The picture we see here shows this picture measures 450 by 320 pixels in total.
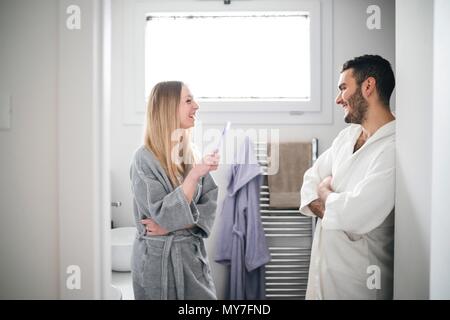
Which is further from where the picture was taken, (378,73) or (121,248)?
(121,248)

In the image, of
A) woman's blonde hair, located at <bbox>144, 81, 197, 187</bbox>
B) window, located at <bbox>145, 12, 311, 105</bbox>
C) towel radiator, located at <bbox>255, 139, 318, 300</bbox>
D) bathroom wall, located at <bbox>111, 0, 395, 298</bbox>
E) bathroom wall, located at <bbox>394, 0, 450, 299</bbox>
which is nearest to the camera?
bathroom wall, located at <bbox>394, 0, 450, 299</bbox>

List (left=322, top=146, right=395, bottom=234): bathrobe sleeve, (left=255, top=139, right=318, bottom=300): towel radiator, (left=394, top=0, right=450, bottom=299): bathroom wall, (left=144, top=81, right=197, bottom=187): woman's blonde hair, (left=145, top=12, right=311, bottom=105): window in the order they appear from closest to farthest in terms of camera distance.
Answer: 1. (left=394, top=0, right=450, bottom=299): bathroom wall
2. (left=322, top=146, right=395, bottom=234): bathrobe sleeve
3. (left=144, top=81, right=197, bottom=187): woman's blonde hair
4. (left=145, top=12, right=311, bottom=105): window
5. (left=255, top=139, right=318, bottom=300): towel radiator

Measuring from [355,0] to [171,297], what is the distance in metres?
1.19

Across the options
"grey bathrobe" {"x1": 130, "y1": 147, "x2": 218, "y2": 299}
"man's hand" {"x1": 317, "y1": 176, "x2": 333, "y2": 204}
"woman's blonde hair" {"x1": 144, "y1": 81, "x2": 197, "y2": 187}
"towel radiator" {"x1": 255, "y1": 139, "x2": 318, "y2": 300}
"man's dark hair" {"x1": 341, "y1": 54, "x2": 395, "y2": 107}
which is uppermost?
"man's dark hair" {"x1": 341, "y1": 54, "x2": 395, "y2": 107}

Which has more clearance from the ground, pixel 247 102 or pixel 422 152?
pixel 247 102

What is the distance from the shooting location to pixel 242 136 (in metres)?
1.38

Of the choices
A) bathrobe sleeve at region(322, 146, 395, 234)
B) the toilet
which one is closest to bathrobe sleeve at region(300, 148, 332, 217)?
bathrobe sleeve at region(322, 146, 395, 234)

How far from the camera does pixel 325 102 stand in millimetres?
1285

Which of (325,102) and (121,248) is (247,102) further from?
(121,248)

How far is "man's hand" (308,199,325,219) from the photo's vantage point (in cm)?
91

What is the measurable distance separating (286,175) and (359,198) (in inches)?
25.5

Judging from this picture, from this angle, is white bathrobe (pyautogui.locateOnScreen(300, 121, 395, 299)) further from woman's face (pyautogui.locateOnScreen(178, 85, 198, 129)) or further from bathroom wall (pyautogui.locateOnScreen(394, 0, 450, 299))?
woman's face (pyautogui.locateOnScreen(178, 85, 198, 129))

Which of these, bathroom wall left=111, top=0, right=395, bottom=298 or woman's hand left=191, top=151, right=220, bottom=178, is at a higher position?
bathroom wall left=111, top=0, right=395, bottom=298

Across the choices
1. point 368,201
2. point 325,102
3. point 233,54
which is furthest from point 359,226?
point 233,54
